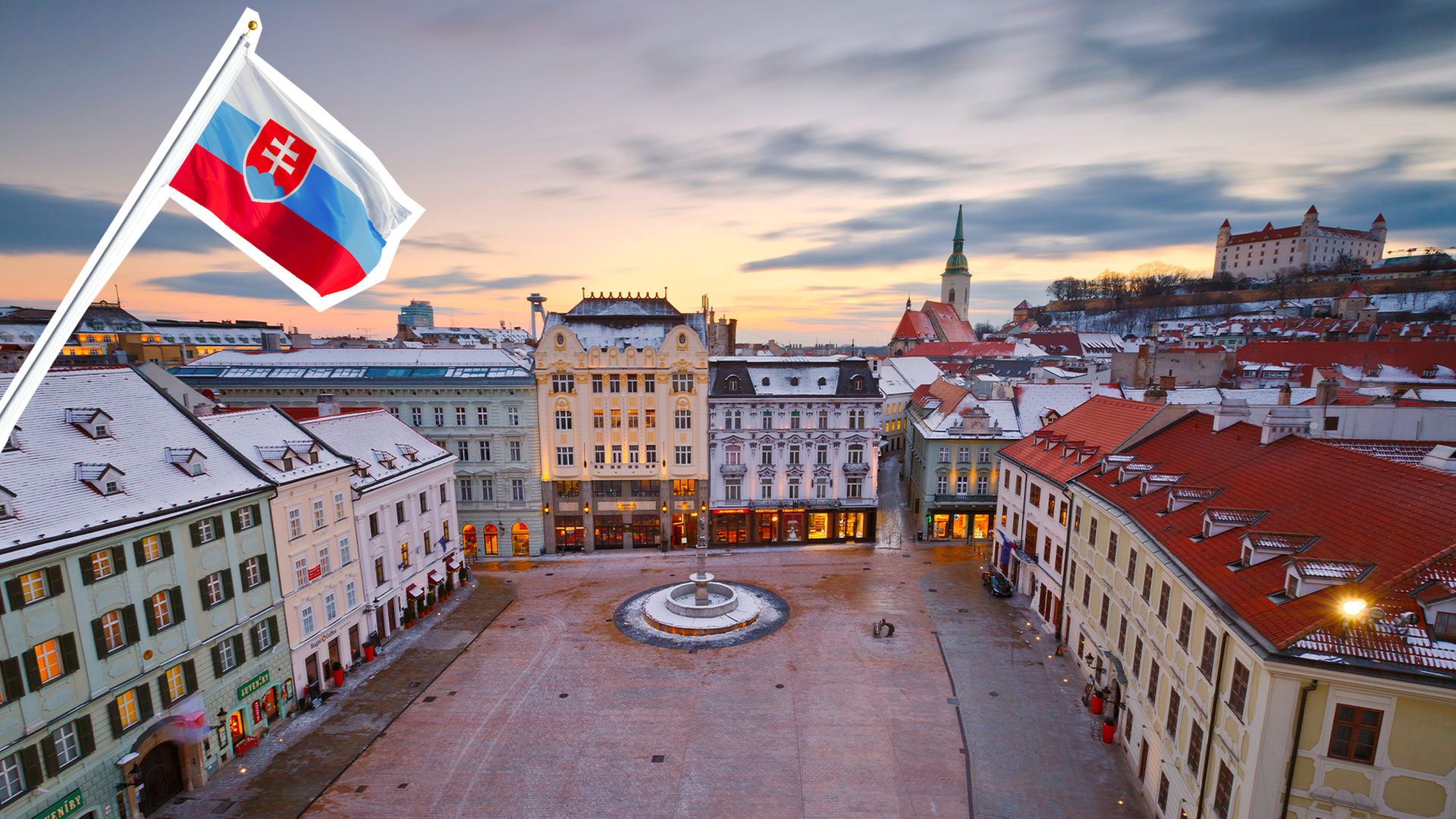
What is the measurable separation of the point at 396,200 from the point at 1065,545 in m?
38.0

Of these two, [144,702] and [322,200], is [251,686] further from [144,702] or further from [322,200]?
[322,200]

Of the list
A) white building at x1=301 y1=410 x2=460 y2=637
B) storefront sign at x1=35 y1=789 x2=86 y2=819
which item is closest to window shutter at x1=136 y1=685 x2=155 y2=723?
storefront sign at x1=35 y1=789 x2=86 y2=819

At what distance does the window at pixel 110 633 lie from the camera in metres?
21.3

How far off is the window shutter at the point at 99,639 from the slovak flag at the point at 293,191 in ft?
69.9

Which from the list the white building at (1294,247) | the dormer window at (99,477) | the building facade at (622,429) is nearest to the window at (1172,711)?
the building facade at (622,429)

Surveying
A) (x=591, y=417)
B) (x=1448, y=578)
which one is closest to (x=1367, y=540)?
(x=1448, y=578)

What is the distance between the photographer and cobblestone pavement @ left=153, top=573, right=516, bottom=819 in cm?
2381

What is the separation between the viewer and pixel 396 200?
1017 centimetres

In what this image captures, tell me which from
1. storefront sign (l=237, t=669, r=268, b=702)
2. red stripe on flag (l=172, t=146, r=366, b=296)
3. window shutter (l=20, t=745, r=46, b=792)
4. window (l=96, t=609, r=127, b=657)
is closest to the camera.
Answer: red stripe on flag (l=172, t=146, r=366, b=296)

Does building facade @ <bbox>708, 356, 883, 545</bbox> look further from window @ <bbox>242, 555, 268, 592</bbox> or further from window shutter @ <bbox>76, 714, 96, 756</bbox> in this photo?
window shutter @ <bbox>76, 714, 96, 756</bbox>

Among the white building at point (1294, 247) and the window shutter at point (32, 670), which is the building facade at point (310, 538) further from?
the white building at point (1294, 247)

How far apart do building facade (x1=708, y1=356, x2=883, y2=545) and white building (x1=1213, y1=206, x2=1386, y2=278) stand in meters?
195

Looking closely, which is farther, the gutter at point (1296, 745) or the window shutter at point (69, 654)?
the window shutter at point (69, 654)

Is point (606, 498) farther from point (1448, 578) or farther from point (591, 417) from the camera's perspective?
point (1448, 578)
